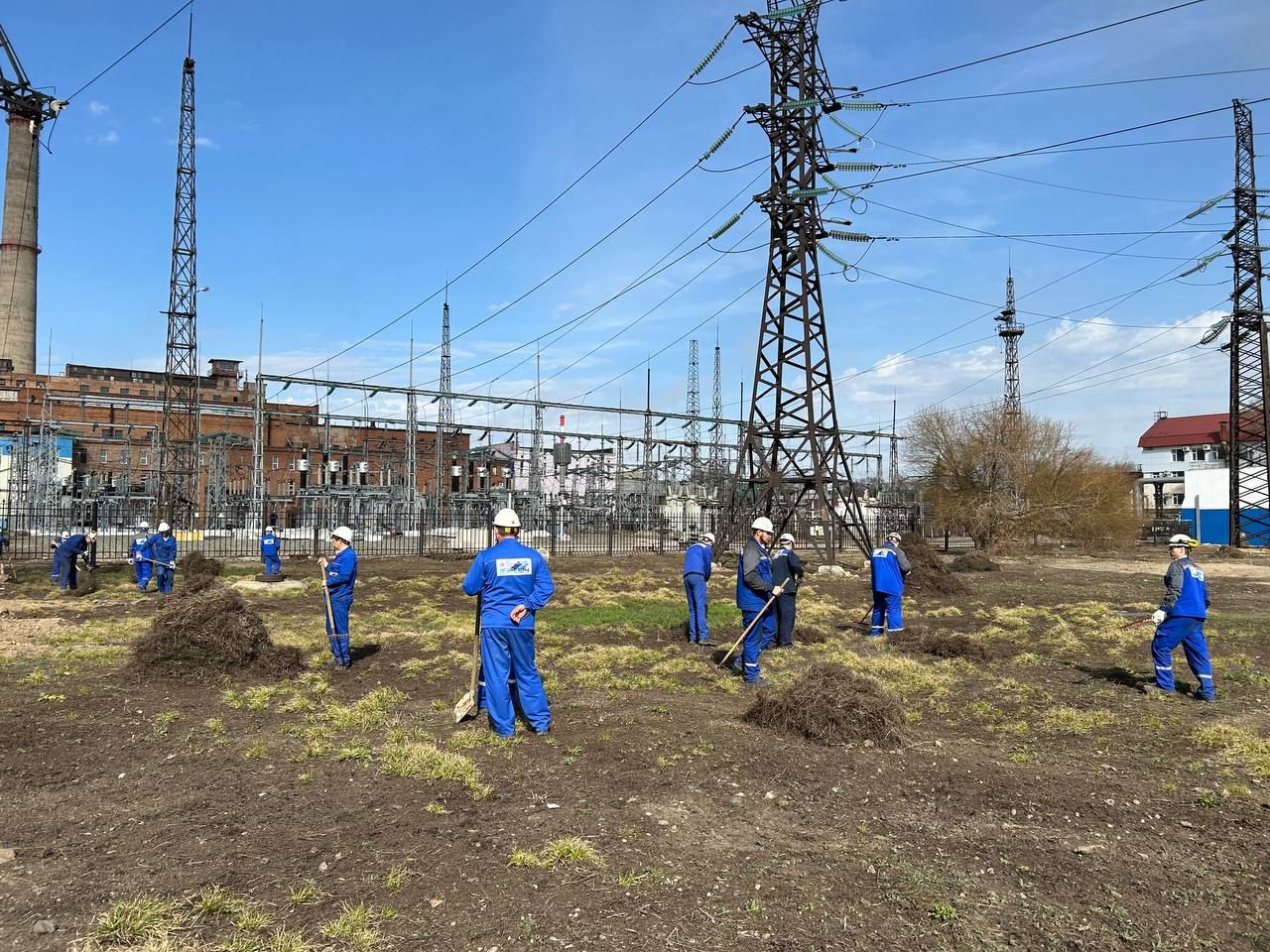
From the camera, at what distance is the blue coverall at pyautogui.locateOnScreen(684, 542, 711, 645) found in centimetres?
1261

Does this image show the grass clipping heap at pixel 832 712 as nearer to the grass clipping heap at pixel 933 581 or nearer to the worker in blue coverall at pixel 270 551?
the grass clipping heap at pixel 933 581

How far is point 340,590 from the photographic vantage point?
10.5 m

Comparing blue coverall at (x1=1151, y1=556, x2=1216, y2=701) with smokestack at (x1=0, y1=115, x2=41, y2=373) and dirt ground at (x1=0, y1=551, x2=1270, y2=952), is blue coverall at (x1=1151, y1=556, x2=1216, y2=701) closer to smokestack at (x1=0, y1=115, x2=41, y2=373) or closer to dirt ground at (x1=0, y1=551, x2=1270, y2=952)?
dirt ground at (x1=0, y1=551, x2=1270, y2=952)

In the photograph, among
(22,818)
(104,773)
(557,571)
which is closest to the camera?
(22,818)

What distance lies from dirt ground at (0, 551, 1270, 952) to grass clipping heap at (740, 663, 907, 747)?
0.53 feet

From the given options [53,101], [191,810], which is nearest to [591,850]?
[191,810]

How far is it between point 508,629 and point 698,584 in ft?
18.6

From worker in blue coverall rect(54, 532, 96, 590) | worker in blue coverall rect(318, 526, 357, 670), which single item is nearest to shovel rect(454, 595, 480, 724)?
worker in blue coverall rect(318, 526, 357, 670)

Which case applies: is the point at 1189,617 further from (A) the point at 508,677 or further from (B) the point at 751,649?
(A) the point at 508,677

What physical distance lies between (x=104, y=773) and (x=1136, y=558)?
3772 cm

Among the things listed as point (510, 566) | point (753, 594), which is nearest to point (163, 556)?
point (510, 566)

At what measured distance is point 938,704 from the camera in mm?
8914

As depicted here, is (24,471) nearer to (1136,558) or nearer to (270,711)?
(270,711)

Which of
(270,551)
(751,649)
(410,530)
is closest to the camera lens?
(751,649)
